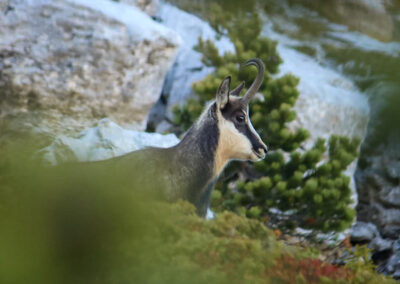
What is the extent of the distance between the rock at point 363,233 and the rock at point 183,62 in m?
3.99

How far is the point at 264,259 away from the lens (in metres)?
1.50

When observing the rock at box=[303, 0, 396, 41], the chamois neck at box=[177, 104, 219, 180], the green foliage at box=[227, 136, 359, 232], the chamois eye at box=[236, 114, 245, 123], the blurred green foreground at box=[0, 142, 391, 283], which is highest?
the rock at box=[303, 0, 396, 41]

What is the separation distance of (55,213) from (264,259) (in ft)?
2.28

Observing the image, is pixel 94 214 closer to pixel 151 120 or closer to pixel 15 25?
pixel 15 25

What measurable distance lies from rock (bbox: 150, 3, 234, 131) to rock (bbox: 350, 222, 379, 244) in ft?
13.1

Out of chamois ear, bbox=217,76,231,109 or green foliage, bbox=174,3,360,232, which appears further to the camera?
green foliage, bbox=174,3,360,232

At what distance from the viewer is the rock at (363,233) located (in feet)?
26.1

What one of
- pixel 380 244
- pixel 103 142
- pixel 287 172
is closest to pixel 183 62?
pixel 287 172

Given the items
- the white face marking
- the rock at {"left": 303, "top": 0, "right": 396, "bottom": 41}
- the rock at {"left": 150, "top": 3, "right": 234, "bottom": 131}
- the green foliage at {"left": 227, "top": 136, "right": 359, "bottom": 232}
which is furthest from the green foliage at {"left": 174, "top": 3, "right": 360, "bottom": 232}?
the white face marking

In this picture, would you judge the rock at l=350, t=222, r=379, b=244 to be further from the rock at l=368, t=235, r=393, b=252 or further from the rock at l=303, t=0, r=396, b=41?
the rock at l=303, t=0, r=396, b=41

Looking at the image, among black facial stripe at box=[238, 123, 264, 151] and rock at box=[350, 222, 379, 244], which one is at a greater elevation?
black facial stripe at box=[238, 123, 264, 151]

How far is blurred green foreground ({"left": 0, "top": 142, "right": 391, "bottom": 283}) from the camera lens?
43.7 inches

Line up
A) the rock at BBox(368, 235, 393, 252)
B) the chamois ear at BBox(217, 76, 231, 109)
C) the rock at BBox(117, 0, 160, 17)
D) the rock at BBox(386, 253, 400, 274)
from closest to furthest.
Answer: the chamois ear at BBox(217, 76, 231, 109) → the rock at BBox(386, 253, 400, 274) → the rock at BBox(368, 235, 393, 252) → the rock at BBox(117, 0, 160, 17)

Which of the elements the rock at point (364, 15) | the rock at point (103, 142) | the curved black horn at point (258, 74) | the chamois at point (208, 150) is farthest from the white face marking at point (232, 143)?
the rock at point (364, 15)
